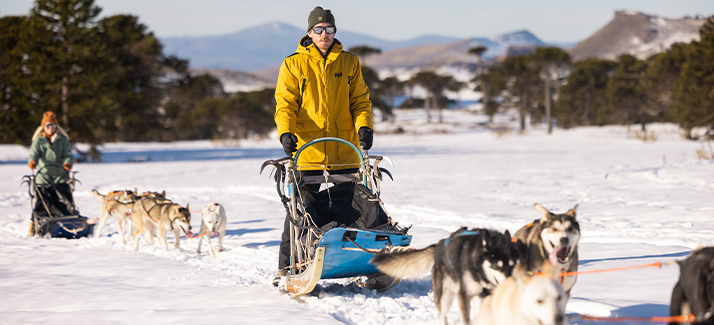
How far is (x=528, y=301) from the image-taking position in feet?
6.91

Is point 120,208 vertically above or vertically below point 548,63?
below

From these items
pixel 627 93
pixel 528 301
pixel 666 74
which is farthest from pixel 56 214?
pixel 627 93

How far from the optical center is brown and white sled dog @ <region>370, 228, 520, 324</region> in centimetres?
252

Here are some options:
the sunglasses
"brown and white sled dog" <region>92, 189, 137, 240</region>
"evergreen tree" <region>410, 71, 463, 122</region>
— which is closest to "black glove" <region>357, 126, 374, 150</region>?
the sunglasses

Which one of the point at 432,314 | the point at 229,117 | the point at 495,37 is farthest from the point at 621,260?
the point at 495,37

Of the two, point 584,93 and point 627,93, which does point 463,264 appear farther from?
point 584,93

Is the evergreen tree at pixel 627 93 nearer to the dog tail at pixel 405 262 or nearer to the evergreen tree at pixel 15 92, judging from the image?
the evergreen tree at pixel 15 92

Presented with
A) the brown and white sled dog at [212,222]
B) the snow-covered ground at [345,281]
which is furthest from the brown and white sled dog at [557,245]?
the brown and white sled dog at [212,222]

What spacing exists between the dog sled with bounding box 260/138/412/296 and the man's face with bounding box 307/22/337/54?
0.70 meters

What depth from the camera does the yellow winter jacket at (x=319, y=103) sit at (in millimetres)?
3715

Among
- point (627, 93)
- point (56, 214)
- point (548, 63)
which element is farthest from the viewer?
point (548, 63)

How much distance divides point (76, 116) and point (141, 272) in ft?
52.2

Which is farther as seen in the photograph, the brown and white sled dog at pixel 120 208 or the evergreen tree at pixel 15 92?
the evergreen tree at pixel 15 92

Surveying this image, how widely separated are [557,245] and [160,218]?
4.76 metres
